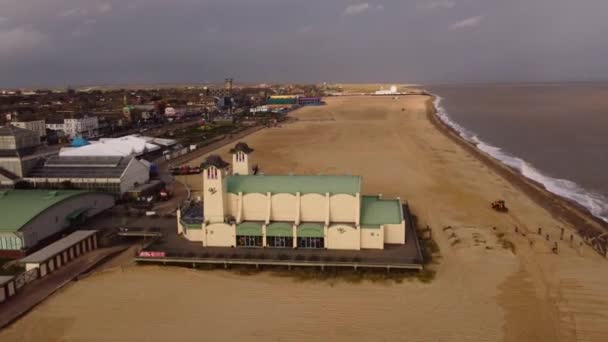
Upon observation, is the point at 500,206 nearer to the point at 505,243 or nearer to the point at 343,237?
the point at 505,243

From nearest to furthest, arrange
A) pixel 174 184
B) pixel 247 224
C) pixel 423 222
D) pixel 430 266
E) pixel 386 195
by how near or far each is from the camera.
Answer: pixel 430 266
pixel 247 224
pixel 423 222
pixel 386 195
pixel 174 184

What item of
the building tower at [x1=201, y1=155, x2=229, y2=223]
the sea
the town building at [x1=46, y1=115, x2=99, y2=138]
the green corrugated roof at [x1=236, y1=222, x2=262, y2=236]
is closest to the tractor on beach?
the sea

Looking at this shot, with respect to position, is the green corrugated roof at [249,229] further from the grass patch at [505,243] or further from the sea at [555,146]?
the sea at [555,146]

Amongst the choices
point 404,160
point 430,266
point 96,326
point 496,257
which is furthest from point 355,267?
point 404,160

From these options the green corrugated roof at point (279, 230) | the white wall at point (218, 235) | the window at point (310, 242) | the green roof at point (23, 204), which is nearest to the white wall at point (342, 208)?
the window at point (310, 242)

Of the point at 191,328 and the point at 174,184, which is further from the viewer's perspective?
the point at 174,184

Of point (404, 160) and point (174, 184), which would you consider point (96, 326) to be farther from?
point (404, 160)

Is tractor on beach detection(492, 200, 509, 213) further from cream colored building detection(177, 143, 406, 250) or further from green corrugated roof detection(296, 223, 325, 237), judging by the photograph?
green corrugated roof detection(296, 223, 325, 237)
